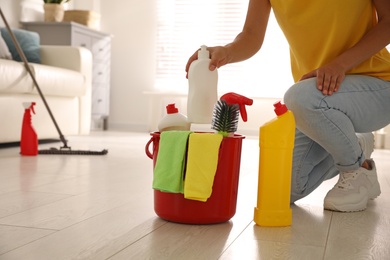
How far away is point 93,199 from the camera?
1602 mm

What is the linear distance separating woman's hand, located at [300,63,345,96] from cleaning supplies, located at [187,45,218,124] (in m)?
0.26

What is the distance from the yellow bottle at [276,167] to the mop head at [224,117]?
70 mm

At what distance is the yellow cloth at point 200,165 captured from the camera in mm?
1218

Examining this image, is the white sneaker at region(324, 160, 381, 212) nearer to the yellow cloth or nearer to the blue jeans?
the blue jeans

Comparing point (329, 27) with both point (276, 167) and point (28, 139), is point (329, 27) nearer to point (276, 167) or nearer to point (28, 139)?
point (276, 167)

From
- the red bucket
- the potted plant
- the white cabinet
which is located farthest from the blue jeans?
the potted plant

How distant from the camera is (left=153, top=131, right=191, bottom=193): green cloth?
4.06 feet

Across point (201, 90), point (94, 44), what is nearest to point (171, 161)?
point (201, 90)

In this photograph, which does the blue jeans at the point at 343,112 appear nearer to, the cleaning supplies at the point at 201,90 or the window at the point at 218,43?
the cleaning supplies at the point at 201,90

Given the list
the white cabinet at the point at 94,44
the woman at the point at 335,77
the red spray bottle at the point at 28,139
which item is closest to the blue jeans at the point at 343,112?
the woman at the point at 335,77

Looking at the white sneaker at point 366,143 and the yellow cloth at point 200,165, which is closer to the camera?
the yellow cloth at point 200,165

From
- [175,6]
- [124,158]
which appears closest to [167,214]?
[124,158]

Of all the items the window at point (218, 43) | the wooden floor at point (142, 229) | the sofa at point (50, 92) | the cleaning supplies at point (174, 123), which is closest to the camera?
the wooden floor at point (142, 229)

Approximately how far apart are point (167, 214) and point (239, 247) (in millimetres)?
241
